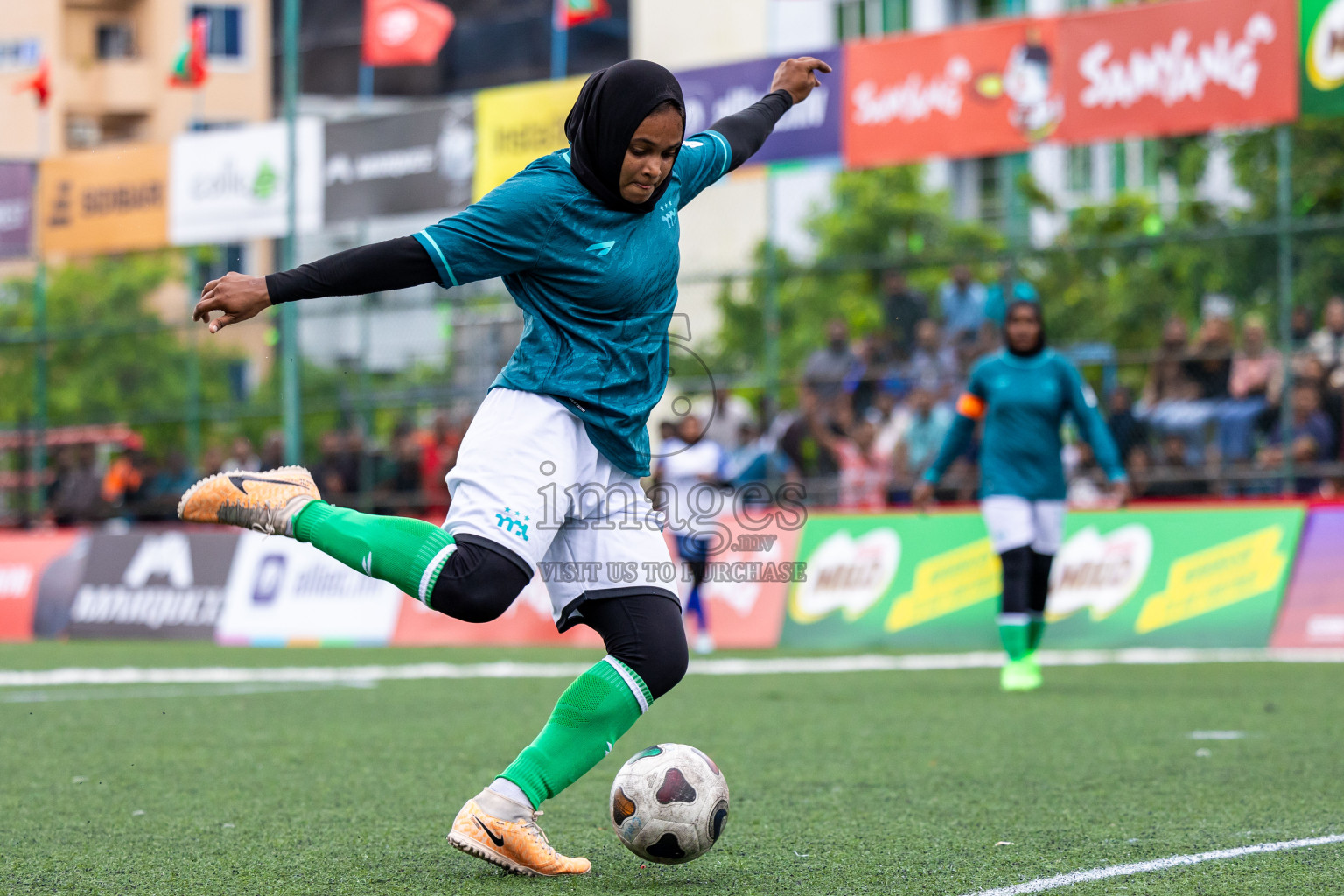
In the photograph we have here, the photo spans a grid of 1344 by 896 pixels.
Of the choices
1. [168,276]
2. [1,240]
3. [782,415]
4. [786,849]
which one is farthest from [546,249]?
[168,276]

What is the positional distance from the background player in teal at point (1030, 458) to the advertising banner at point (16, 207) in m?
13.9

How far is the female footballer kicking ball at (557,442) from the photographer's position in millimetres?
4168

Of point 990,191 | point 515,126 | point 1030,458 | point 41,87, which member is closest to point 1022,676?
point 1030,458

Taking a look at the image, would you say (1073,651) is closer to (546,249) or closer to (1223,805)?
(1223,805)

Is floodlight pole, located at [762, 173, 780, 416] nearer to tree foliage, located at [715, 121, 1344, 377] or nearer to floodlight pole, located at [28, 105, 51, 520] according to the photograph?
tree foliage, located at [715, 121, 1344, 377]

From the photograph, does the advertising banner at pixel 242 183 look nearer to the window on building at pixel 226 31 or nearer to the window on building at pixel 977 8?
the window on building at pixel 977 8

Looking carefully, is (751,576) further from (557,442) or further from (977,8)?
(977,8)

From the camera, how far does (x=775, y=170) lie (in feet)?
50.3

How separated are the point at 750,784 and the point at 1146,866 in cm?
202

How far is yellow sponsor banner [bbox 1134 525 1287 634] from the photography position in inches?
486

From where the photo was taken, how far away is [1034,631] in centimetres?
980

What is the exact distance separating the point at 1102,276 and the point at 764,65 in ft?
17.4

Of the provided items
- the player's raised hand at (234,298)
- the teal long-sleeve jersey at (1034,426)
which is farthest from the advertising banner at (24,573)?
the player's raised hand at (234,298)

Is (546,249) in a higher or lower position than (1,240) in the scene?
lower
